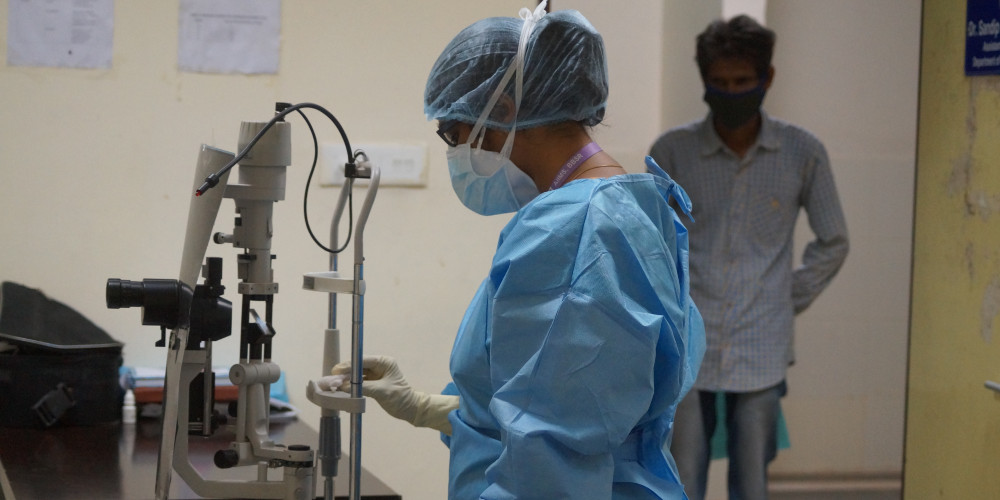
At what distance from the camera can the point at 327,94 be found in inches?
104

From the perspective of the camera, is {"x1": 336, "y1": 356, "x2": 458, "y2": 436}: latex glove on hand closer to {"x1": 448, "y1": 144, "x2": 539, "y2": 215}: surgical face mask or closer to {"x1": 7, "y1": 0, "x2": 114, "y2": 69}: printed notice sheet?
{"x1": 448, "y1": 144, "x2": 539, "y2": 215}: surgical face mask

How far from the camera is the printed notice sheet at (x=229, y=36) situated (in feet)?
8.35

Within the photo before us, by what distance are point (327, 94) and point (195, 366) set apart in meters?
1.38

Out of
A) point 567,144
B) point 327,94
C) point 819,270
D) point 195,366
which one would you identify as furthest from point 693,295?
point 195,366

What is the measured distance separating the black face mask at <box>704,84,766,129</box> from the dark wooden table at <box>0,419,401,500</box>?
1.36 m

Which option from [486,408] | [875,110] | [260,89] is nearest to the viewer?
[486,408]

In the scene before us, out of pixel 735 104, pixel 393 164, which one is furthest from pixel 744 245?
pixel 393 164

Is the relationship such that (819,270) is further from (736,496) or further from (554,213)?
(554,213)

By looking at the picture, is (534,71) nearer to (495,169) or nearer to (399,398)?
(495,169)

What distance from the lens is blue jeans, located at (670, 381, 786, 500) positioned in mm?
2619

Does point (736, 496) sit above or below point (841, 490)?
above

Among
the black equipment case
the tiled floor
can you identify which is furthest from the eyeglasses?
the tiled floor

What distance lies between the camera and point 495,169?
1.43 meters

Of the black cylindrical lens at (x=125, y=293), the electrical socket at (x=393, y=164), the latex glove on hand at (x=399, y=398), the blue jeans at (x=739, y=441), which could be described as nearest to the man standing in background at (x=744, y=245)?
the blue jeans at (x=739, y=441)
